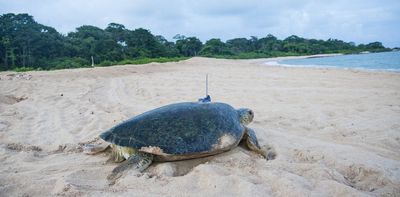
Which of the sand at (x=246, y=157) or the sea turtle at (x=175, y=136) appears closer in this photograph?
the sand at (x=246, y=157)

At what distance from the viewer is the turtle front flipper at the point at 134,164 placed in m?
2.68

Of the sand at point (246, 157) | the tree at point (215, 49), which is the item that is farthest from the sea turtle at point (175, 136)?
the tree at point (215, 49)

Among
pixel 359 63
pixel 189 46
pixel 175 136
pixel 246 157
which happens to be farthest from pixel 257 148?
pixel 189 46

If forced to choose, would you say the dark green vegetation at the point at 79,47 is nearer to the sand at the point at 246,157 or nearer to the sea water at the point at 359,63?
the sea water at the point at 359,63

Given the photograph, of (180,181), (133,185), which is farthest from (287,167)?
(133,185)

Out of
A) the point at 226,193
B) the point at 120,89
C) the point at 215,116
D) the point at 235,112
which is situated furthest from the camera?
the point at 120,89

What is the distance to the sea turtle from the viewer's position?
280 cm

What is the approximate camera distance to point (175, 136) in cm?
285

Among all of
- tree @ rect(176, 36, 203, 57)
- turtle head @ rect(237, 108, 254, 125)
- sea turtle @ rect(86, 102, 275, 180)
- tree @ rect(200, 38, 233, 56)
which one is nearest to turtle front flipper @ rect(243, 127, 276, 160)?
sea turtle @ rect(86, 102, 275, 180)

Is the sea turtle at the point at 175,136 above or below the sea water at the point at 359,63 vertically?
below

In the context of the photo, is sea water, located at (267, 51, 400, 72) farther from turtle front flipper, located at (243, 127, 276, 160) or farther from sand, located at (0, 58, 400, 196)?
turtle front flipper, located at (243, 127, 276, 160)

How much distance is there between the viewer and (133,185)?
249 centimetres

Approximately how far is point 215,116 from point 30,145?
234 cm

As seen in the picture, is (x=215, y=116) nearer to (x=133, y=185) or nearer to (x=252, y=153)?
(x=252, y=153)
